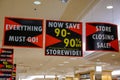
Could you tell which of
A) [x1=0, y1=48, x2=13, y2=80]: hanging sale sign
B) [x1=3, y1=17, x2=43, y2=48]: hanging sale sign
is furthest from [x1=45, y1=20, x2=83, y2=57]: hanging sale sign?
[x1=0, y1=48, x2=13, y2=80]: hanging sale sign

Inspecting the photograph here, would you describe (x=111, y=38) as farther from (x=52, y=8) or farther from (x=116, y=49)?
(x=52, y=8)

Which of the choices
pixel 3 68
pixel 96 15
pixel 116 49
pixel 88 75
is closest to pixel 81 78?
pixel 88 75

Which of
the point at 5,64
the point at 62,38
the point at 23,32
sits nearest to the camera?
the point at 23,32

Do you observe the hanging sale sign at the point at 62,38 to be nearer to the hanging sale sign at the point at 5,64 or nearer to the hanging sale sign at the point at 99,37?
the hanging sale sign at the point at 99,37

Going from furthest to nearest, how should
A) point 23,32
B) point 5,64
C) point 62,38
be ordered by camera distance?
point 5,64
point 62,38
point 23,32

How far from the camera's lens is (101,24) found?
5.31 m

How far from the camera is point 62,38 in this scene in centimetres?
518

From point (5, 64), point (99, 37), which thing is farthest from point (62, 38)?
point (5, 64)

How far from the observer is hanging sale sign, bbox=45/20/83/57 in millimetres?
5125

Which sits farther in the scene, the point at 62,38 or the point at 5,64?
the point at 5,64

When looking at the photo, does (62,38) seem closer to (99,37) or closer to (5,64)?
(99,37)

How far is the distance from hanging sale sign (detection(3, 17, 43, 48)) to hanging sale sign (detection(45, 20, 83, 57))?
0.20 metres

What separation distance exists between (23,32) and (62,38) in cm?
87

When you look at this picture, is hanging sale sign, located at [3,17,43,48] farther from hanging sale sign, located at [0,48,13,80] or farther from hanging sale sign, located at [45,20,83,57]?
hanging sale sign, located at [0,48,13,80]
